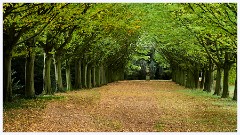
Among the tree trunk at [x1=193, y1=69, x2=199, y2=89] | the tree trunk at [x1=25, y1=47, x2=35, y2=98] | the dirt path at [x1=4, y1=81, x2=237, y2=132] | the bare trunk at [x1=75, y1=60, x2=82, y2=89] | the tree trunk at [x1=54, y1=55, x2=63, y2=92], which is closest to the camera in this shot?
the dirt path at [x1=4, y1=81, x2=237, y2=132]

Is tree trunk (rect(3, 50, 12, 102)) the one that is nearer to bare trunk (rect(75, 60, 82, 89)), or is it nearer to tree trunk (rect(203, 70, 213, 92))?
bare trunk (rect(75, 60, 82, 89))

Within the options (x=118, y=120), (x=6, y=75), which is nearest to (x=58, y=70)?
(x=6, y=75)

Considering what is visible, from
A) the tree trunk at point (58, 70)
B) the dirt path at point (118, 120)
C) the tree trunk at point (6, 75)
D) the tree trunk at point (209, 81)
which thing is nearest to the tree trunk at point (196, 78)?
the tree trunk at point (209, 81)

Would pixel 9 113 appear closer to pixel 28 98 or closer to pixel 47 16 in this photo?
pixel 47 16

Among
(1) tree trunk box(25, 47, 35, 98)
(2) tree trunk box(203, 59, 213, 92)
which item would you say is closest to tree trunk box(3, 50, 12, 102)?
(1) tree trunk box(25, 47, 35, 98)

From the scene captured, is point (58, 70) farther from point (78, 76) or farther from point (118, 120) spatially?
point (118, 120)

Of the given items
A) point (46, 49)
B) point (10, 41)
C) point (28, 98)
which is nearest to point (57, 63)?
point (46, 49)

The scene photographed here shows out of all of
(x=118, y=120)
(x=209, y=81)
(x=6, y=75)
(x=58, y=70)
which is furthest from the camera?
(x=209, y=81)

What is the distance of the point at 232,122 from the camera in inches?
622

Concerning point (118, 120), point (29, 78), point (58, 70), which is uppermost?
point (58, 70)

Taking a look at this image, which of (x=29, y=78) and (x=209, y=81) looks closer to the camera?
(x=29, y=78)

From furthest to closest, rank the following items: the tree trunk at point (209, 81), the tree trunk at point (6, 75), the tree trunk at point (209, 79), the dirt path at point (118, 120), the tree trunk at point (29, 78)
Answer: the tree trunk at point (209, 81) → the tree trunk at point (209, 79) → the tree trunk at point (29, 78) → the tree trunk at point (6, 75) → the dirt path at point (118, 120)

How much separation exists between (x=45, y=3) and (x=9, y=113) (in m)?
4.00

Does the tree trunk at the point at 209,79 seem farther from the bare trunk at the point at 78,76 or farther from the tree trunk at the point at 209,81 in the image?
the bare trunk at the point at 78,76
